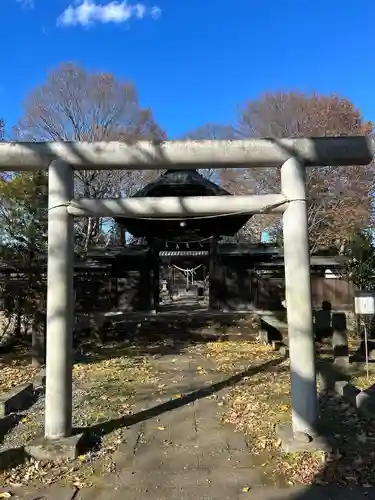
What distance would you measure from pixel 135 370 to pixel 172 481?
462 cm

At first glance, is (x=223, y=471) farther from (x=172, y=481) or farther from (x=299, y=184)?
(x=299, y=184)

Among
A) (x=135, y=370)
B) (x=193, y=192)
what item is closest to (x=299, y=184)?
(x=135, y=370)

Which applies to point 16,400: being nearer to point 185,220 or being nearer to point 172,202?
point 172,202

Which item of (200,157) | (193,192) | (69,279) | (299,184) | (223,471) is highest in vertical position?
(193,192)

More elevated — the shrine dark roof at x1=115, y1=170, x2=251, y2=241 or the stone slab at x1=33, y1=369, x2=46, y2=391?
the shrine dark roof at x1=115, y1=170, x2=251, y2=241

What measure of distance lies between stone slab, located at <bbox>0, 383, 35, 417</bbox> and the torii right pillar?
351 centimetres

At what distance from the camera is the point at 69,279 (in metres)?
4.65

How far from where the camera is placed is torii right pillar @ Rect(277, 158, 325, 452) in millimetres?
4383

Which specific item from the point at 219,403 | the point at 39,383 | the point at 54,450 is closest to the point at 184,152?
the point at 54,450

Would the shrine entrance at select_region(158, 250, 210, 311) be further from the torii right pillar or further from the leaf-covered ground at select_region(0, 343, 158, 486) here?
the torii right pillar

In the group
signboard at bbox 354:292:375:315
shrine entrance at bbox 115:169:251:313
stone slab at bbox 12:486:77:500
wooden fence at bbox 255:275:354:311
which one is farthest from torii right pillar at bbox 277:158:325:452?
wooden fence at bbox 255:275:354:311

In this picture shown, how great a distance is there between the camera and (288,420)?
5176mm

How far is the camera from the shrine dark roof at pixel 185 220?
12.7 m

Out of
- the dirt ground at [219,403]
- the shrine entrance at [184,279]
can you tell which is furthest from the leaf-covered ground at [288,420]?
the shrine entrance at [184,279]
